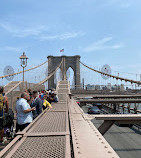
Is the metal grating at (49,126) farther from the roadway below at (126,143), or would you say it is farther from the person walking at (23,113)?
the roadway below at (126,143)

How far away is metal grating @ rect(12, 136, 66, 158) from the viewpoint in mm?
2045

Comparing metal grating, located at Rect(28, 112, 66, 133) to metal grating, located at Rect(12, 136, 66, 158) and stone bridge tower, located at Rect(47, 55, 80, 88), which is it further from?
stone bridge tower, located at Rect(47, 55, 80, 88)

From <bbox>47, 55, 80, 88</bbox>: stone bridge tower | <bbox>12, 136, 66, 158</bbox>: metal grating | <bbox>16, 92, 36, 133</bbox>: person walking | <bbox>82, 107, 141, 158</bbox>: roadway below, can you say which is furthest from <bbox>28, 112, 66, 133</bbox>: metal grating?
<bbox>47, 55, 80, 88</bbox>: stone bridge tower

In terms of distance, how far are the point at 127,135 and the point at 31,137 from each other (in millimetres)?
20760

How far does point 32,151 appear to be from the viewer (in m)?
2.16

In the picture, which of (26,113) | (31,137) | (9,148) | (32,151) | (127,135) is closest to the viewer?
(32,151)

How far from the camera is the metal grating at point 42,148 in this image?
204cm

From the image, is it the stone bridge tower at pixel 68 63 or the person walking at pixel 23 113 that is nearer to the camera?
the person walking at pixel 23 113

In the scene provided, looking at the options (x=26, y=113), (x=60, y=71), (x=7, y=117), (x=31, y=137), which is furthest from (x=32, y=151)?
(x=60, y=71)

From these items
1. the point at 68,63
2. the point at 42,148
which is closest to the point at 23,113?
the point at 42,148

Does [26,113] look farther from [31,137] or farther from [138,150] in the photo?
[138,150]

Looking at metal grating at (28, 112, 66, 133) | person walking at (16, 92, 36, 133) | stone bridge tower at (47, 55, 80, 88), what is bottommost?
metal grating at (28, 112, 66, 133)

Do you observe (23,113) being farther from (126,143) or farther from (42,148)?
(126,143)

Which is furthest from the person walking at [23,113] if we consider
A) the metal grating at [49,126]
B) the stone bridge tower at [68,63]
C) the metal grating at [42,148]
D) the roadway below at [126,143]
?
the stone bridge tower at [68,63]
